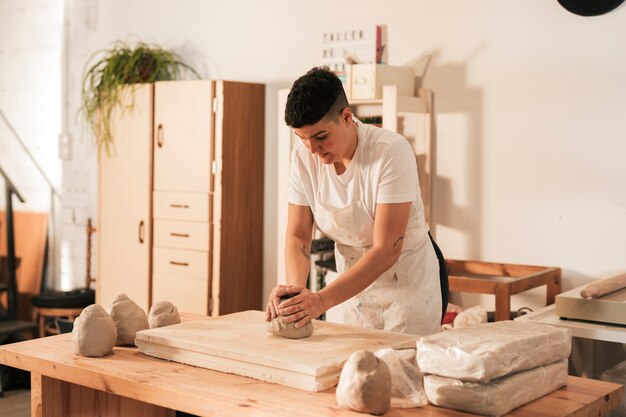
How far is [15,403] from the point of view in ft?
15.1

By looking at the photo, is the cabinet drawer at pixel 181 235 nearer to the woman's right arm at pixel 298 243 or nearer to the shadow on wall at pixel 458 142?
the shadow on wall at pixel 458 142

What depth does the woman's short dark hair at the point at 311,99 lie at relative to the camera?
218 cm

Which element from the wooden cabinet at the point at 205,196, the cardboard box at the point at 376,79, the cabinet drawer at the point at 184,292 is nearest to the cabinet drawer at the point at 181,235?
the wooden cabinet at the point at 205,196

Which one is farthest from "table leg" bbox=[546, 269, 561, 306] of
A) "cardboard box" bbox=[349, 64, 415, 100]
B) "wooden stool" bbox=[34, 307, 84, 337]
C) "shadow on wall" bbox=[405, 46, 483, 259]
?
"wooden stool" bbox=[34, 307, 84, 337]

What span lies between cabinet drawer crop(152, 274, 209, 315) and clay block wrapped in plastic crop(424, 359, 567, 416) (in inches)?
116

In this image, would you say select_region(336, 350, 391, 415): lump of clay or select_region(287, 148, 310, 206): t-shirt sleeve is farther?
select_region(287, 148, 310, 206): t-shirt sleeve

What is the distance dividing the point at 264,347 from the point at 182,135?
2.75 m

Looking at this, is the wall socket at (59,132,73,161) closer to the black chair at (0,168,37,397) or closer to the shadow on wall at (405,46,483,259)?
the black chair at (0,168,37,397)

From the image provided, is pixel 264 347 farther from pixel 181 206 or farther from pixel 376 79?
pixel 181 206

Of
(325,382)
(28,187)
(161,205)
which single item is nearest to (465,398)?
(325,382)

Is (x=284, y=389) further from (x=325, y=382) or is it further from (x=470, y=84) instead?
(x=470, y=84)

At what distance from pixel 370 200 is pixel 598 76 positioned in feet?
5.21

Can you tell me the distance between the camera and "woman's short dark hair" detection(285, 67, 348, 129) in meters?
2.18

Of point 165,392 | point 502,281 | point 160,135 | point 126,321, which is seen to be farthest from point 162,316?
point 160,135
